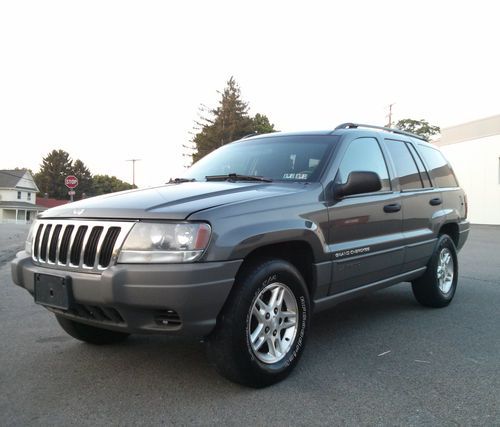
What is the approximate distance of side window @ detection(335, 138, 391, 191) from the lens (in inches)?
165

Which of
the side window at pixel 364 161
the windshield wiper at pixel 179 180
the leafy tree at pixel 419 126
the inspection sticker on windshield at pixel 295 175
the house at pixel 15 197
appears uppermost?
the leafy tree at pixel 419 126

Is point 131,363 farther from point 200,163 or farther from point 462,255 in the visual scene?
point 462,255

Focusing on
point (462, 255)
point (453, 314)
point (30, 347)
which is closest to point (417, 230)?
point (453, 314)

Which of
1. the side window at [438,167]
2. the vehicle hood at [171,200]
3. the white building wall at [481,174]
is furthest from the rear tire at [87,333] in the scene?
the white building wall at [481,174]

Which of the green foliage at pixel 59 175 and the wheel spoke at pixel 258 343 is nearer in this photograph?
the wheel spoke at pixel 258 343

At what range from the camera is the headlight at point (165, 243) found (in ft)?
A: 9.53

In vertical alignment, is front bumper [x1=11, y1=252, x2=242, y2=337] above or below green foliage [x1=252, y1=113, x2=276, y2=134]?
below

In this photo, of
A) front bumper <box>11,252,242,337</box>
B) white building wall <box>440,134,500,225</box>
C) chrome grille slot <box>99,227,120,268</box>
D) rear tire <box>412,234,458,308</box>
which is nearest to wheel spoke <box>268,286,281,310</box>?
front bumper <box>11,252,242,337</box>

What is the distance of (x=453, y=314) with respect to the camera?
5348mm

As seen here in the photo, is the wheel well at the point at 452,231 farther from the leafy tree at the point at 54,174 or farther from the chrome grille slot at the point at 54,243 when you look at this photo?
the leafy tree at the point at 54,174

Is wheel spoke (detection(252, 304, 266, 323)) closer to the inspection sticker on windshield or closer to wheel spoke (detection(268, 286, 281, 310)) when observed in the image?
wheel spoke (detection(268, 286, 281, 310))

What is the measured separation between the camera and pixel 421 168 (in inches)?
217

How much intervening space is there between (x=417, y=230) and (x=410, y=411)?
2.49m

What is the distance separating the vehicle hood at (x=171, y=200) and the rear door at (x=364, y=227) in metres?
0.47
